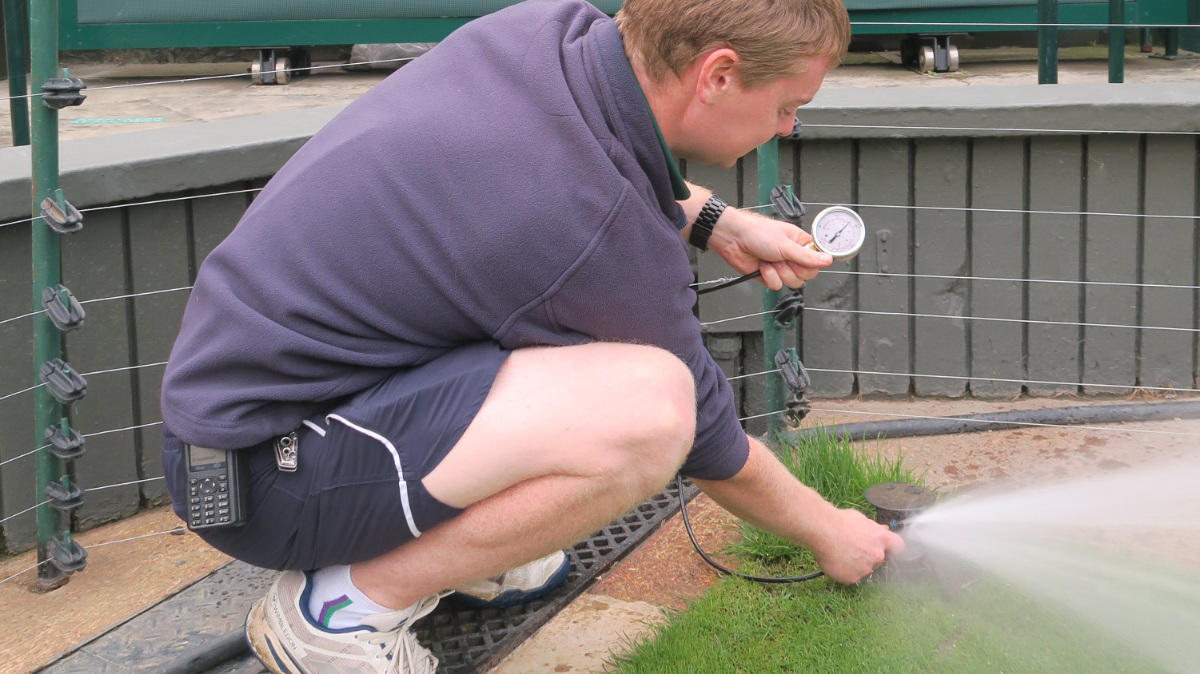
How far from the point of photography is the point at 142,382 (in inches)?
129

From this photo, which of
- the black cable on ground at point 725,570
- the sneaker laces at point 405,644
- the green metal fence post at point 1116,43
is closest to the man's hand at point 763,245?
the black cable on ground at point 725,570

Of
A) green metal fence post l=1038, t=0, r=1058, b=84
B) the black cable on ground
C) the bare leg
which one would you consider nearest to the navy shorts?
the bare leg

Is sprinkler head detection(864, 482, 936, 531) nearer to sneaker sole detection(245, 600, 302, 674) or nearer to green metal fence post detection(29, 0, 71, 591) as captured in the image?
sneaker sole detection(245, 600, 302, 674)

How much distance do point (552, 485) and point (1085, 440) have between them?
1.98 metres

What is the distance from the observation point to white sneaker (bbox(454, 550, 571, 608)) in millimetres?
2689

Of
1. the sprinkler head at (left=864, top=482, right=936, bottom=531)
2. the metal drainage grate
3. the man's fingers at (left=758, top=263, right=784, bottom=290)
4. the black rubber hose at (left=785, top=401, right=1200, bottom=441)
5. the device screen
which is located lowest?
the metal drainage grate

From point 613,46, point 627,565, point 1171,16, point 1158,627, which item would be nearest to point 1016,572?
point 1158,627

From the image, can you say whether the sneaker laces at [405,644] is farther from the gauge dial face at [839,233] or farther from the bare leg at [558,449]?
the gauge dial face at [839,233]

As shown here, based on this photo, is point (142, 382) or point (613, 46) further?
point (142, 382)

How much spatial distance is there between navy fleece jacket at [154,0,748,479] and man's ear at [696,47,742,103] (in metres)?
0.12

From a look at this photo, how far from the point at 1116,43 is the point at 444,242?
14.4 ft

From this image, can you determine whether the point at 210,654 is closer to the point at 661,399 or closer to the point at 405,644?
the point at 405,644

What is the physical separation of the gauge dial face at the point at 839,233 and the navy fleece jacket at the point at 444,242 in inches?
24.6

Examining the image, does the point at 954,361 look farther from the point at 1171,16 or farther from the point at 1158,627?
the point at 1171,16
